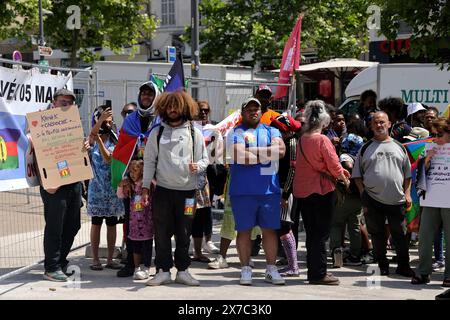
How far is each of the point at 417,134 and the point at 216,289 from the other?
3.29 metres

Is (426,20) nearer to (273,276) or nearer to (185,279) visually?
(273,276)

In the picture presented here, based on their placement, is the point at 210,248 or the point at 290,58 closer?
the point at 210,248

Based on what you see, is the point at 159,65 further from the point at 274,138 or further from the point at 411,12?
the point at 274,138

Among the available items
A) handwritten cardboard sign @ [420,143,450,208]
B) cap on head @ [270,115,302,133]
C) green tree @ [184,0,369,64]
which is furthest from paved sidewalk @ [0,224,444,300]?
green tree @ [184,0,369,64]

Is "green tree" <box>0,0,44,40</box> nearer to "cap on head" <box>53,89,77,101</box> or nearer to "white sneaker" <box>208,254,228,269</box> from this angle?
"cap on head" <box>53,89,77,101</box>

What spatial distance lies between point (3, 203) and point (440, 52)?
7182 millimetres

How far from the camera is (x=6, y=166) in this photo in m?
7.26

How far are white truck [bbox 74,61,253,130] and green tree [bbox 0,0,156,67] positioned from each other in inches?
123

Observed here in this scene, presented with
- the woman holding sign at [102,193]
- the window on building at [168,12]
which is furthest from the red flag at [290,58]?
the window on building at [168,12]

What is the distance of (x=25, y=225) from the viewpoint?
10844 mm

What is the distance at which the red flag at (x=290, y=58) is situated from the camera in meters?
11.3

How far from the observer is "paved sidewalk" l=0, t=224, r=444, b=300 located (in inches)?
273

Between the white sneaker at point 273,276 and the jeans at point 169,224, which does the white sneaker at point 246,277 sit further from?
the jeans at point 169,224

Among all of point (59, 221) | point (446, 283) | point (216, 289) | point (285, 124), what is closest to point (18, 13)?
point (59, 221)
